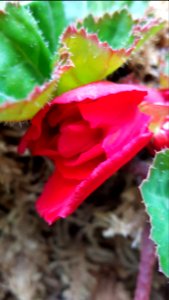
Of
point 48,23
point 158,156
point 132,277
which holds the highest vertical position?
point 48,23

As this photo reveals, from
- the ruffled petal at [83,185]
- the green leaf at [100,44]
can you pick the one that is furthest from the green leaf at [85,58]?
the ruffled petal at [83,185]

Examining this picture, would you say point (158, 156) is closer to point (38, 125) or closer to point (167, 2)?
point (38, 125)

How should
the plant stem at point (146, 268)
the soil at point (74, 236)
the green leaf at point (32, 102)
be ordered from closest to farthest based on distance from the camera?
the green leaf at point (32, 102), the plant stem at point (146, 268), the soil at point (74, 236)

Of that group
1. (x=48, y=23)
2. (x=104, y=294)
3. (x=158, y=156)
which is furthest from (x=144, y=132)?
(x=104, y=294)

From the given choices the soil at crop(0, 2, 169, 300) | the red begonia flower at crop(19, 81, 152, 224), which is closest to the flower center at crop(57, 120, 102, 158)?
the red begonia flower at crop(19, 81, 152, 224)

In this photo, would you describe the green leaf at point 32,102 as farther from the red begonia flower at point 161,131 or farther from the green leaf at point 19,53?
the red begonia flower at point 161,131

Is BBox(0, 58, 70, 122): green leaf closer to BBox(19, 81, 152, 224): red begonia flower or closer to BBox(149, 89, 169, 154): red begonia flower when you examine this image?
BBox(19, 81, 152, 224): red begonia flower
